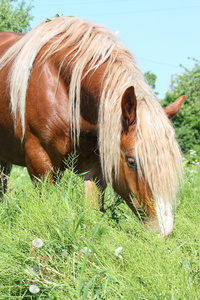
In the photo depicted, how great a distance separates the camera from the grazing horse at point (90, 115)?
2.65 metres

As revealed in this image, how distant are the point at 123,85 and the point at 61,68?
0.62 metres

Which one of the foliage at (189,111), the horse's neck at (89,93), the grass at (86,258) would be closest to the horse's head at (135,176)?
the grass at (86,258)

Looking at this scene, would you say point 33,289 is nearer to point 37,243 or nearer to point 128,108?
point 37,243

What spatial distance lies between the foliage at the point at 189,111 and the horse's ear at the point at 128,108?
799 inches

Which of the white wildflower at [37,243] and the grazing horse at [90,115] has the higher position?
the grazing horse at [90,115]

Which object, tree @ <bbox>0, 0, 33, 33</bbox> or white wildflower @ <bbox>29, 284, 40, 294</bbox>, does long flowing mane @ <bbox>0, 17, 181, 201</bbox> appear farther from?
tree @ <bbox>0, 0, 33, 33</bbox>

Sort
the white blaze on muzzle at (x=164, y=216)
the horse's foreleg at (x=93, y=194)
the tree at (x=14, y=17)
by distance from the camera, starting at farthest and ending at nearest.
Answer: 1. the tree at (x=14, y=17)
2. the horse's foreleg at (x=93, y=194)
3. the white blaze on muzzle at (x=164, y=216)

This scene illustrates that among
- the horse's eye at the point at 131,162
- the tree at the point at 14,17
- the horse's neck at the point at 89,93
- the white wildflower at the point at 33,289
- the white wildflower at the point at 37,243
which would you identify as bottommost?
the tree at the point at 14,17

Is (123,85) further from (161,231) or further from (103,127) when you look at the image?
(161,231)

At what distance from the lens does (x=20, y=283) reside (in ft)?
6.63

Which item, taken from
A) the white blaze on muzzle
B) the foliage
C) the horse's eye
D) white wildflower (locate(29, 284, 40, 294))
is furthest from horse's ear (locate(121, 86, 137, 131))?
the foliage

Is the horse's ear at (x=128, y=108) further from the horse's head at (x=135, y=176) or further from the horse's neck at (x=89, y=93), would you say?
the horse's neck at (x=89, y=93)

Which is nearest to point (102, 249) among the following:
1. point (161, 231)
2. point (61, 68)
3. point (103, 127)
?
point (161, 231)

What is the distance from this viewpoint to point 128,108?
2.72 meters
